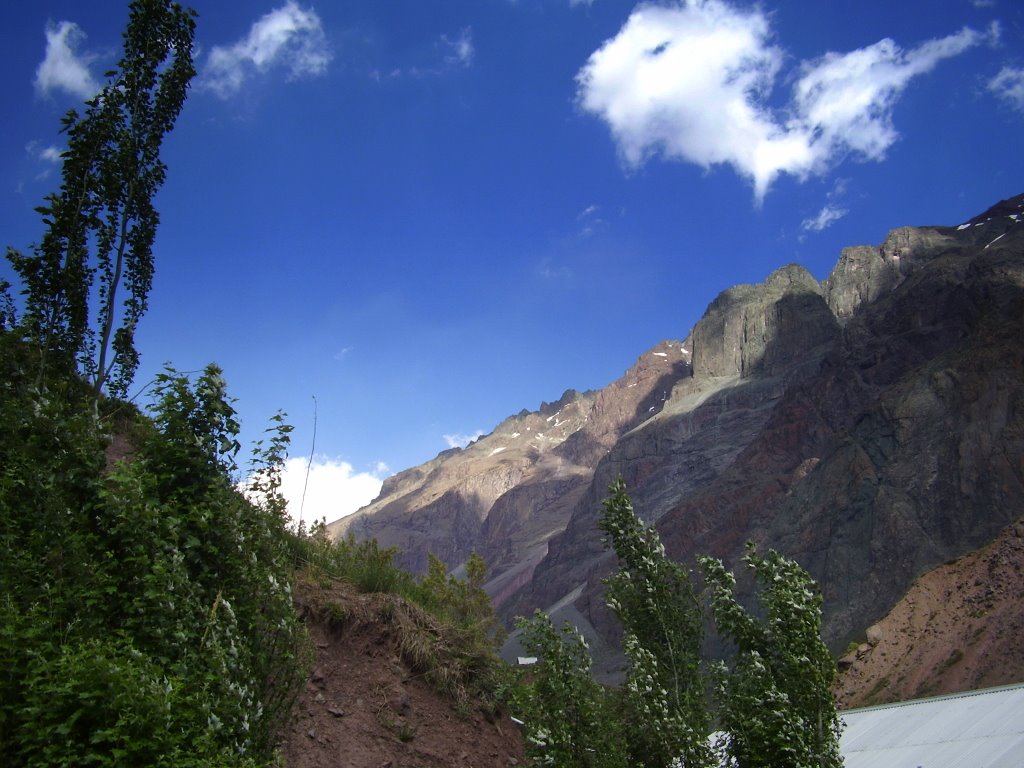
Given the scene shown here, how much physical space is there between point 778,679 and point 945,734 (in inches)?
570

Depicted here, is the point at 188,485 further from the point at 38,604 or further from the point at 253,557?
the point at 38,604

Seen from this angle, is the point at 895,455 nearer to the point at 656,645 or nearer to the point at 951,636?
the point at 951,636

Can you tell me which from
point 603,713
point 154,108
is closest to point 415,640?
point 603,713

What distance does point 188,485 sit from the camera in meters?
9.86

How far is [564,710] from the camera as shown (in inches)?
469

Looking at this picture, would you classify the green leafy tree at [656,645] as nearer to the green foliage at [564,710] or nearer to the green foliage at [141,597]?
the green foliage at [564,710]

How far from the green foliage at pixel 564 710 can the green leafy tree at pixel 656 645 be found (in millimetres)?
792

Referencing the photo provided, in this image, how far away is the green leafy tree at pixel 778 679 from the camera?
1287 cm

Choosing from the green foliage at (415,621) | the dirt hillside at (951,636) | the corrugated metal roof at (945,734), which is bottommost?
the dirt hillside at (951,636)

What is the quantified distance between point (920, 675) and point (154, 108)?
2331 inches

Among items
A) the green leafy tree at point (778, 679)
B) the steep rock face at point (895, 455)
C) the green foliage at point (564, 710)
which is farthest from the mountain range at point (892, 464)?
the green foliage at point (564, 710)

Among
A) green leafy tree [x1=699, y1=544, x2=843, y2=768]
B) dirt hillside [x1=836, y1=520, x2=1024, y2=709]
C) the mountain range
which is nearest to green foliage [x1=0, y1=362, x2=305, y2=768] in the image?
green leafy tree [x1=699, y1=544, x2=843, y2=768]

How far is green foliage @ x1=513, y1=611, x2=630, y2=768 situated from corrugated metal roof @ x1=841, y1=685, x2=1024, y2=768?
1418 centimetres

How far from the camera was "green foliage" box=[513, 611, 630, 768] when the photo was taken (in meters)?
11.7
